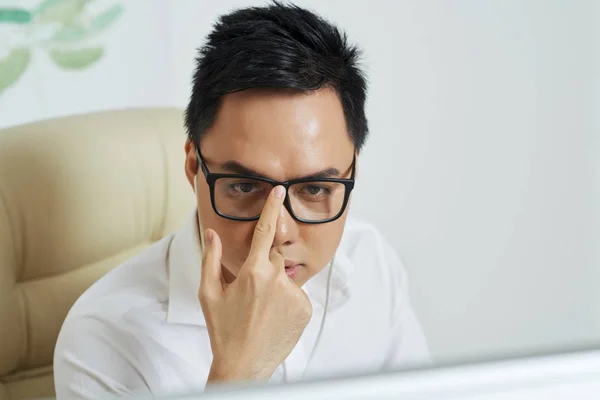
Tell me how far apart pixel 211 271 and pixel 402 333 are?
569 mm

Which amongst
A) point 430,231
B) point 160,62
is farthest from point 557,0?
point 160,62

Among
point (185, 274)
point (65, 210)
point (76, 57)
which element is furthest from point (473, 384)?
point (76, 57)

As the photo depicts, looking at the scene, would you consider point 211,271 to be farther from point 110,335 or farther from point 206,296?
point 110,335

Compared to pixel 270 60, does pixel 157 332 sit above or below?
below

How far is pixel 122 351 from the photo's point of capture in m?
0.90

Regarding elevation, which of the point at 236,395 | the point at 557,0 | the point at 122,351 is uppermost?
the point at 557,0

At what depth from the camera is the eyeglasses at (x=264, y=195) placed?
0.83 metres

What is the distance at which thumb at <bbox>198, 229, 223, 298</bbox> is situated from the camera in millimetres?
755

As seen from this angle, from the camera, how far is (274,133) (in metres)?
0.82

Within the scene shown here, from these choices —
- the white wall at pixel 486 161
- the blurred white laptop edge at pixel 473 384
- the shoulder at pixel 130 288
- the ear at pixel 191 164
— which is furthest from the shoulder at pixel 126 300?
the blurred white laptop edge at pixel 473 384

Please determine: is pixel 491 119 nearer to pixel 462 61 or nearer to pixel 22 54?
pixel 462 61

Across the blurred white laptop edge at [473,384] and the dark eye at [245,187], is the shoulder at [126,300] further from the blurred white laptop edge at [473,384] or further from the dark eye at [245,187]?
the blurred white laptop edge at [473,384]

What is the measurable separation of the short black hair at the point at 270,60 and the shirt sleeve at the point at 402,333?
43 cm

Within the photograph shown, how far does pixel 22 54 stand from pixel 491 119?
0.96m
